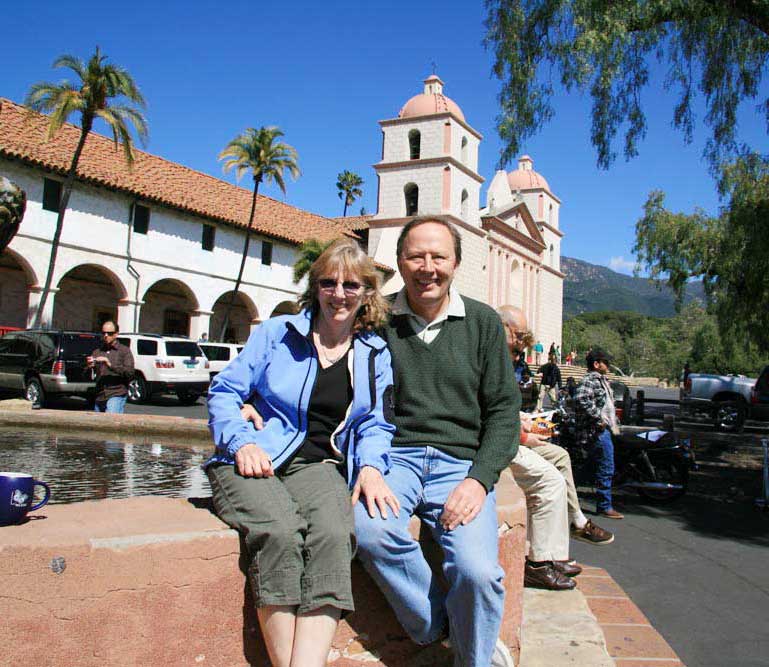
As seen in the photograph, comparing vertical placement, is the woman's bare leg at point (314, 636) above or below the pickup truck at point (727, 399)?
below

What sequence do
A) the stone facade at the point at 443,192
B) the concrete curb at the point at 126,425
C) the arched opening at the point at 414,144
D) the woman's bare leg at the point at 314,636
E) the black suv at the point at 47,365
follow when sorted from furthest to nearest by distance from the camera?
the arched opening at the point at 414,144, the stone facade at the point at 443,192, the black suv at the point at 47,365, the concrete curb at the point at 126,425, the woman's bare leg at the point at 314,636

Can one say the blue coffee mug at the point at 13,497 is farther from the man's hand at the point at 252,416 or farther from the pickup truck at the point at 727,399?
the pickup truck at the point at 727,399

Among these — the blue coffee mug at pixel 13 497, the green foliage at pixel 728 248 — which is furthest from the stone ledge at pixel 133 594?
the green foliage at pixel 728 248

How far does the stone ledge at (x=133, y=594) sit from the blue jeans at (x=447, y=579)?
0.14m

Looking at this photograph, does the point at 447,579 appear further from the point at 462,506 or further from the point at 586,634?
the point at 586,634

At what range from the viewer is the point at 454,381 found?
2.81 meters

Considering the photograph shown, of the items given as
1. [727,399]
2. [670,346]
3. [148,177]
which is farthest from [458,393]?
[670,346]

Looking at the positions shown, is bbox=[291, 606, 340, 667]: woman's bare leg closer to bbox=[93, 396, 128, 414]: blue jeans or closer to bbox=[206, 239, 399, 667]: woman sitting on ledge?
bbox=[206, 239, 399, 667]: woman sitting on ledge

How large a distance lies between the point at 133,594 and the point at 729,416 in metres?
19.1

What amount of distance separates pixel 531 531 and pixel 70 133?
25084 mm

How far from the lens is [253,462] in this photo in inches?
93.9

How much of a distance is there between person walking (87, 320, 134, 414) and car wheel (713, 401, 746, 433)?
50.7 ft

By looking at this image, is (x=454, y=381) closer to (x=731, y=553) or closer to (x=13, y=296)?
(x=731, y=553)

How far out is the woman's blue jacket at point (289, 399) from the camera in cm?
251
